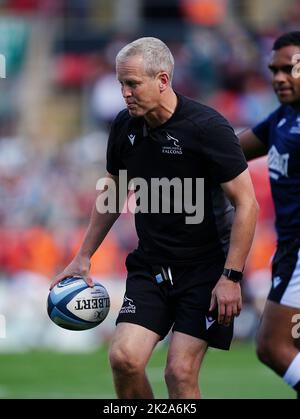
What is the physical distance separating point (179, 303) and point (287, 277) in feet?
3.61

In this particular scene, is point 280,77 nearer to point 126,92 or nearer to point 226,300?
point 126,92

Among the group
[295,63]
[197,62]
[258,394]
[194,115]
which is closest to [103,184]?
[194,115]

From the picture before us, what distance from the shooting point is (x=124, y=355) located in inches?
269

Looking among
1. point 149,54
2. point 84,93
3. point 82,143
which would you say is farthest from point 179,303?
point 84,93

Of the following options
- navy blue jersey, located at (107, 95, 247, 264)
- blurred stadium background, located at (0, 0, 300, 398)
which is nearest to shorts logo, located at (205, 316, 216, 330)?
navy blue jersey, located at (107, 95, 247, 264)

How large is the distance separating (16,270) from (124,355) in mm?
9003

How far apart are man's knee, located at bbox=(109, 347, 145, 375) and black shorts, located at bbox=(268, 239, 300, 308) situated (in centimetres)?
145

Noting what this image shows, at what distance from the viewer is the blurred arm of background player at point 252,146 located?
8.27 metres

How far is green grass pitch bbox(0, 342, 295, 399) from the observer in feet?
35.9

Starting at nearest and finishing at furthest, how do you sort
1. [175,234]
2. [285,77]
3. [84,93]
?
[175,234] < [285,77] < [84,93]

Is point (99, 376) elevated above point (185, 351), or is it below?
below

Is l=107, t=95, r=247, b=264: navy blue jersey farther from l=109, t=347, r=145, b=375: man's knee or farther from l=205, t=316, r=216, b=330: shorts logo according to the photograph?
l=109, t=347, r=145, b=375: man's knee

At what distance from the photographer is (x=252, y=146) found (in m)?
8.28

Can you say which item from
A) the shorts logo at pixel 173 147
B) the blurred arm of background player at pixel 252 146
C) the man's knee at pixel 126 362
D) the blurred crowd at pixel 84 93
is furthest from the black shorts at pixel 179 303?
the blurred crowd at pixel 84 93
